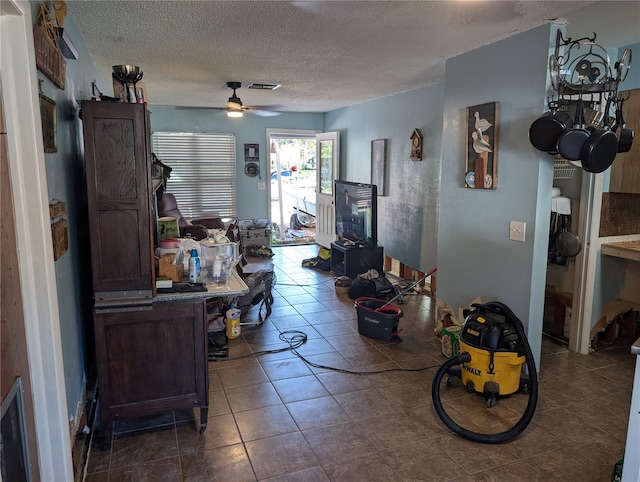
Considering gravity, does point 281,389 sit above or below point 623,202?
below

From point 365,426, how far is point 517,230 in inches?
62.7

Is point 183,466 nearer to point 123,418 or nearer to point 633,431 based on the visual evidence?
point 123,418

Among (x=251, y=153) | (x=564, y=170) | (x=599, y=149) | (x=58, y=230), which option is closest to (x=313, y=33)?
(x=599, y=149)

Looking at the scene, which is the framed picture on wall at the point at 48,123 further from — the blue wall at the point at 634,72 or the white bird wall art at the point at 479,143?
the blue wall at the point at 634,72

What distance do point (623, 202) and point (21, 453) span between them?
3982 millimetres

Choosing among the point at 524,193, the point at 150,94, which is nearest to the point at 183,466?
the point at 524,193

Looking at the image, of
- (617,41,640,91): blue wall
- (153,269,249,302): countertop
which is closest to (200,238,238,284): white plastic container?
(153,269,249,302): countertop

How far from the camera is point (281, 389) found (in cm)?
296

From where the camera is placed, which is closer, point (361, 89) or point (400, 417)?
point (400, 417)

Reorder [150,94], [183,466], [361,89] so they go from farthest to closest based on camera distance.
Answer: [150,94], [361,89], [183,466]

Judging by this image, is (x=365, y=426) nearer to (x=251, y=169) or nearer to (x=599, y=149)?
(x=599, y=149)

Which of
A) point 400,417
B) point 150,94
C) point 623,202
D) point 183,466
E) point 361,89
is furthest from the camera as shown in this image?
point 150,94

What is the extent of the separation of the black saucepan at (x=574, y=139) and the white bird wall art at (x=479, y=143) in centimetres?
63

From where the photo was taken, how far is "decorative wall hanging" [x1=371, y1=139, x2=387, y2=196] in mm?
5699
